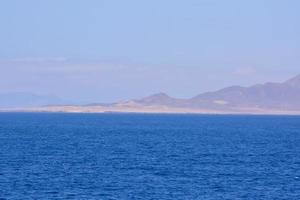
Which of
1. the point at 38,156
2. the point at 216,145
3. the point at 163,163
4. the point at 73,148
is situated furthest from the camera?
the point at 216,145

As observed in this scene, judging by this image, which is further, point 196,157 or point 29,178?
point 196,157

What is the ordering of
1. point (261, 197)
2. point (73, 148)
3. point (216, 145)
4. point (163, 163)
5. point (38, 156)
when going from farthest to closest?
point (216, 145) → point (73, 148) → point (38, 156) → point (163, 163) → point (261, 197)

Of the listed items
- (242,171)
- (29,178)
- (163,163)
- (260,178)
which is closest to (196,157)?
(163,163)

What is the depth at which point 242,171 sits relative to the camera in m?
73.7

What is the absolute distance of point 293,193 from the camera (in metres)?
59.4

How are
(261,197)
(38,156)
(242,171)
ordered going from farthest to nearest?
1. (38,156)
2. (242,171)
3. (261,197)

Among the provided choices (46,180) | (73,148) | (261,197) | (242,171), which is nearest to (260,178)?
(242,171)

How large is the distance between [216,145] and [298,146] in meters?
11.6

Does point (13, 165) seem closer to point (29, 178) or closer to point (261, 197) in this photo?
point (29, 178)

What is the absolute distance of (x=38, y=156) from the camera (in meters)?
86.9

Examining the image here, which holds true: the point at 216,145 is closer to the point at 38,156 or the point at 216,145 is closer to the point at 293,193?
the point at 38,156

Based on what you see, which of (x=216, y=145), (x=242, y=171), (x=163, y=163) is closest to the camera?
(x=242, y=171)

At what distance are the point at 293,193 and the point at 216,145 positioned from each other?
5218 centimetres

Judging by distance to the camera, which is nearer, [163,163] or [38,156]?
[163,163]
